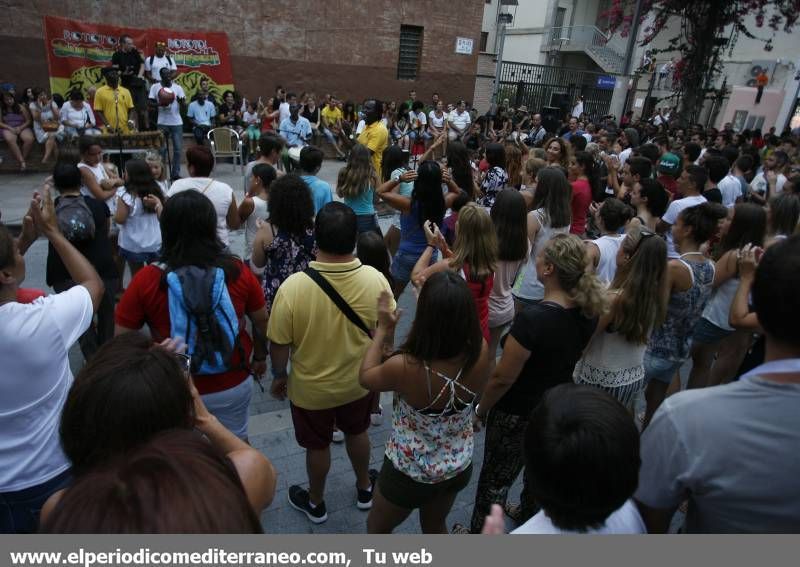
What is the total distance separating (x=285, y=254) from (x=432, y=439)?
1.81 m

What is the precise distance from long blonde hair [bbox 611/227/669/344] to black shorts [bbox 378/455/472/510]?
48.3 inches

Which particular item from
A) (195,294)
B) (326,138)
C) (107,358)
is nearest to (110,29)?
(326,138)

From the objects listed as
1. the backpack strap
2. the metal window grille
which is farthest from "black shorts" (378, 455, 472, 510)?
the metal window grille

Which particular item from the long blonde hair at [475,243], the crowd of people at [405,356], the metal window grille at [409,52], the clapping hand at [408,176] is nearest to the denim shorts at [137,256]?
the crowd of people at [405,356]

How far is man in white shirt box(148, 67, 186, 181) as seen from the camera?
9719 millimetres

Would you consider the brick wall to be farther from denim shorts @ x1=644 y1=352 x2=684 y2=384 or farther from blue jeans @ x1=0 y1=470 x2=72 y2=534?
blue jeans @ x1=0 y1=470 x2=72 y2=534

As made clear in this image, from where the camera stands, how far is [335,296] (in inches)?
102

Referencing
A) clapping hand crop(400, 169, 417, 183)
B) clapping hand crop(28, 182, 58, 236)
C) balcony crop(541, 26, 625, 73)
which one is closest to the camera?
clapping hand crop(28, 182, 58, 236)

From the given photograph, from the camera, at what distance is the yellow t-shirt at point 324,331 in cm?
255

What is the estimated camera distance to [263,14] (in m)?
14.5

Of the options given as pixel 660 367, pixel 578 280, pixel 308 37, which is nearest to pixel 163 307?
pixel 578 280

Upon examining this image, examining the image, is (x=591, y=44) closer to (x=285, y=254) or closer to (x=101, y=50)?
(x=101, y=50)

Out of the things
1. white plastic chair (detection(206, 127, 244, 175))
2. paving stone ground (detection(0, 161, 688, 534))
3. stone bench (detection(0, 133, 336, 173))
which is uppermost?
white plastic chair (detection(206, 127, 244, 175))

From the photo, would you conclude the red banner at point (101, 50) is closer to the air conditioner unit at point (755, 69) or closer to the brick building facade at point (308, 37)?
the brick building facade at point (308, 37)
